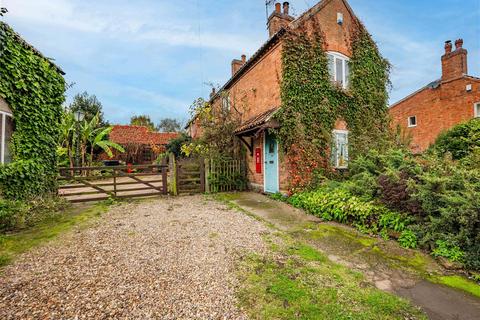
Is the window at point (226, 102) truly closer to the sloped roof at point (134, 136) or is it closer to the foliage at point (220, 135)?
the foliage at point (220, 135)

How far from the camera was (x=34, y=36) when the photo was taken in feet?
28.1

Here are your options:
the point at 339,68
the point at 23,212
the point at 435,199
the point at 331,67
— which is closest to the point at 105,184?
the point at 23,212

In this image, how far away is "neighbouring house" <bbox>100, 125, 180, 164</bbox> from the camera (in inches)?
1001

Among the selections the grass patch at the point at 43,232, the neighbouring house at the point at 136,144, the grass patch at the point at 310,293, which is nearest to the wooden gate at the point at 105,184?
the grass patch at the point at 43,232

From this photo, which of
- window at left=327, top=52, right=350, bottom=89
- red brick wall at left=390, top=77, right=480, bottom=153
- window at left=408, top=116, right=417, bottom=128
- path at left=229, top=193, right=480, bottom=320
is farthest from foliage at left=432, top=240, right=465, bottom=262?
window at left=408, top=116, right=417, bottom=128

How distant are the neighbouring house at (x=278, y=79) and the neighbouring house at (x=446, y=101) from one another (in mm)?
7114

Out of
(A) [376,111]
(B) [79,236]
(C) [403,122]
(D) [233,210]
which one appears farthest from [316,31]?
(C) [403,122]

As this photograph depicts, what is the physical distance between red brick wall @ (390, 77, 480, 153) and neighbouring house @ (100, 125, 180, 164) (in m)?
25.1

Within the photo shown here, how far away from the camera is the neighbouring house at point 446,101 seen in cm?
1567

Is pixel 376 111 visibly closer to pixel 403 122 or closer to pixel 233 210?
pixel 233 210

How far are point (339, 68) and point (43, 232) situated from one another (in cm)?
1245

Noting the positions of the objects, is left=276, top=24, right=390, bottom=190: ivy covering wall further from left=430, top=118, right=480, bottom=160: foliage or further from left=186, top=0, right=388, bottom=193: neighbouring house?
left=430, top=118, right=480, bottom=160: foliage

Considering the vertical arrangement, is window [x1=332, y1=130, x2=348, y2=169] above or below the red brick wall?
below

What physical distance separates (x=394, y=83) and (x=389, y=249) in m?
11.0
